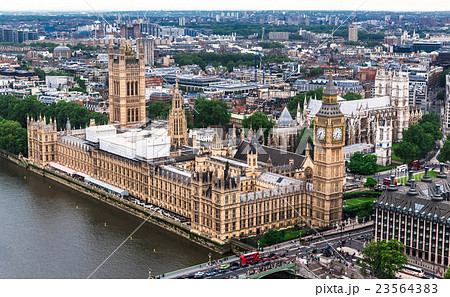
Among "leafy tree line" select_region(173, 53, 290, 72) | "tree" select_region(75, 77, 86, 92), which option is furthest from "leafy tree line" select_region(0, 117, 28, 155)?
"leafy tree line" select_region(173, 53, 290, 72)

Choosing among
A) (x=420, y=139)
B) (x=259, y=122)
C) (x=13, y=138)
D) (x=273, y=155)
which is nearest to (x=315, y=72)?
(x=259, y=122)

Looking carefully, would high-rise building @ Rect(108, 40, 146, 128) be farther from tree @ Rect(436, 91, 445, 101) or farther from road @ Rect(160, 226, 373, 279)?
tree @ Rect(436, 91, 445, 101)

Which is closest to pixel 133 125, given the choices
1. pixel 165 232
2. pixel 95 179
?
pixel 95 179

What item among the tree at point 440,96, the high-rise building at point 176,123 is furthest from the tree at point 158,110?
the tree at point 440,96

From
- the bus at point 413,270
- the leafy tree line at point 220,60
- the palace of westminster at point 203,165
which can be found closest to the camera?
the bus at point 413,270

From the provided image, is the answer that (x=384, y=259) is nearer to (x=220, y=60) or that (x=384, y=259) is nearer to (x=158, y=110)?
(x=158, y=110)

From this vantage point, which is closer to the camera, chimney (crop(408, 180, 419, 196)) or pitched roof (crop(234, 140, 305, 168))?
chimney (crop(408, 180, 419, 196))

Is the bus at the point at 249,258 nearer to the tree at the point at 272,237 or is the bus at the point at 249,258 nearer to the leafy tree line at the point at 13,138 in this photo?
the tree at the point at 272,237
